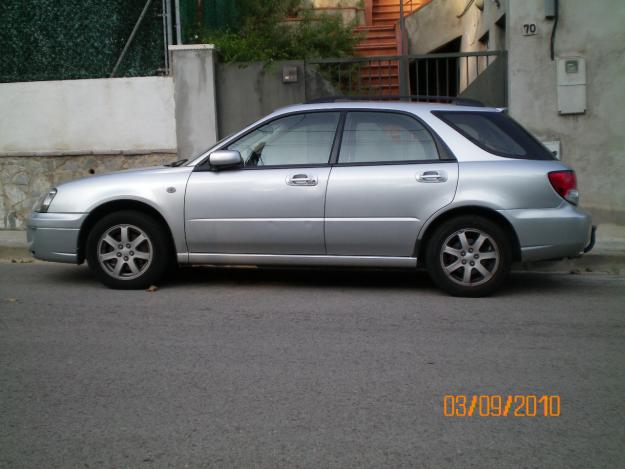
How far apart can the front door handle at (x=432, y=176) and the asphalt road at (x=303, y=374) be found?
1.05 meters

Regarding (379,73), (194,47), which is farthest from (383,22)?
(194,47)

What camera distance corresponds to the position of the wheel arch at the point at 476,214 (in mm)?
6422

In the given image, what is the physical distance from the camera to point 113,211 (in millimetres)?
6926

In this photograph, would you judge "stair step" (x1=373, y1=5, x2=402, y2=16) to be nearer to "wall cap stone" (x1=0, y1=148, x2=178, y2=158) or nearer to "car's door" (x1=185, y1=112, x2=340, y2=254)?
"wall cap stone" (x1=0, y1=148, x2=178, y2=158)

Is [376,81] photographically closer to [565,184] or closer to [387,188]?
[387,188]

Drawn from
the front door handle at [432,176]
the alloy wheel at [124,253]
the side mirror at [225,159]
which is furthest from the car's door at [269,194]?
the front door handle at [432,176]

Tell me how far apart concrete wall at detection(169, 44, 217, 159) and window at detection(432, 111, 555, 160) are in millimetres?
4544

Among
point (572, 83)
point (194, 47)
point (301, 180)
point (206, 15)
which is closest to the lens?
point (301, 180)

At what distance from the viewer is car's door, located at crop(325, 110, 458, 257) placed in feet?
21.1

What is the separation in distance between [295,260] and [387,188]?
105 cm

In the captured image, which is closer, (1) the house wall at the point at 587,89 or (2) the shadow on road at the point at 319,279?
(2) the shadow on road at the point at 319,279

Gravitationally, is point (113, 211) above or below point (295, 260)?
above
